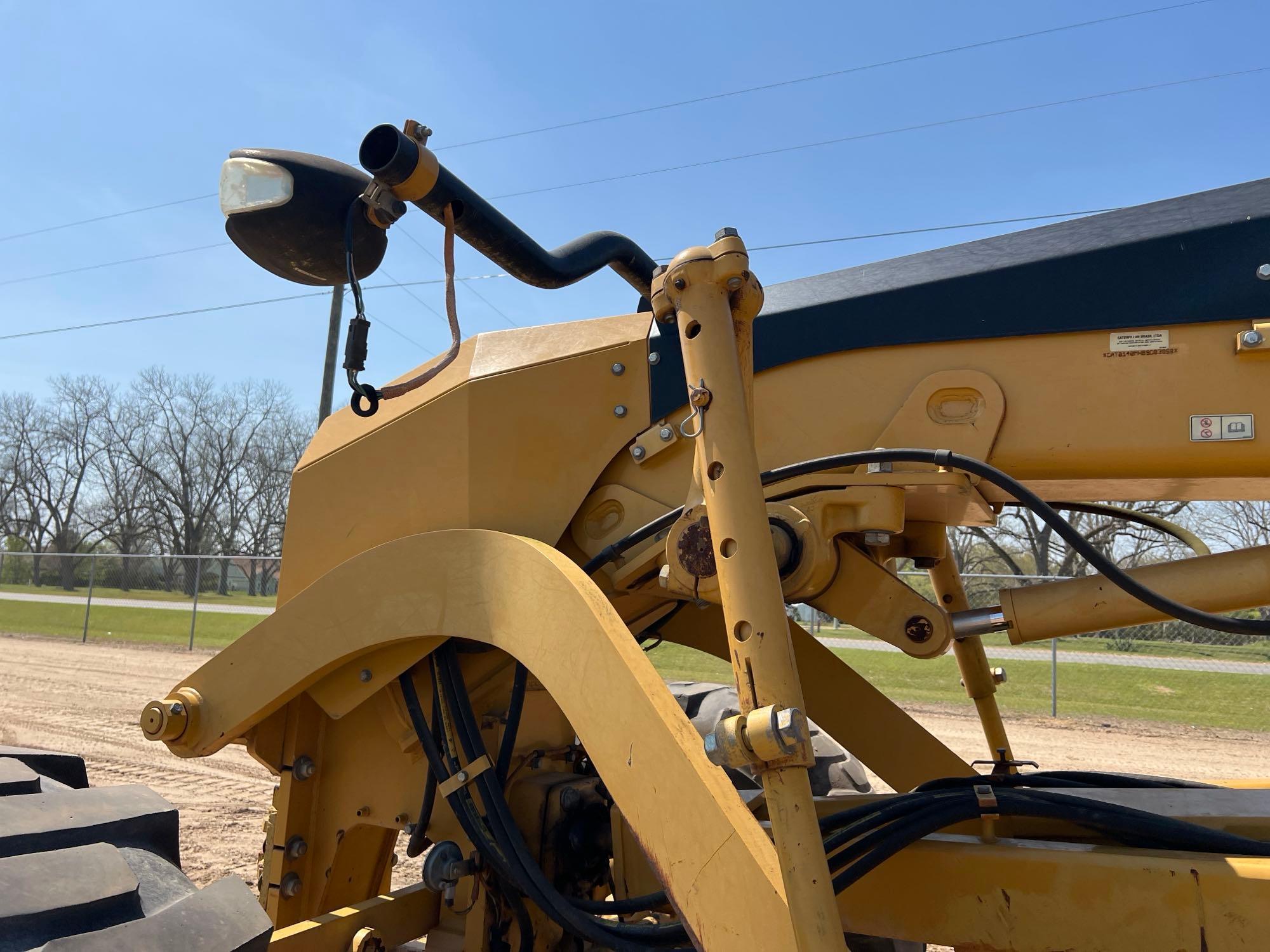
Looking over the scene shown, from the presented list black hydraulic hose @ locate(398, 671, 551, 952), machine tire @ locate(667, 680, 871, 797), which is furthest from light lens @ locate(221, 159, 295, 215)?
machine tire @ locate(667, 680, 871, 797)

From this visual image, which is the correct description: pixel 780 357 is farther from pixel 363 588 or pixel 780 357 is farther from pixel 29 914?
Answer: pixel 29 914

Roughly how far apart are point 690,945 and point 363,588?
1.07 metres

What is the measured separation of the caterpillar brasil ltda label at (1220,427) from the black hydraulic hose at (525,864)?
4.30 feet

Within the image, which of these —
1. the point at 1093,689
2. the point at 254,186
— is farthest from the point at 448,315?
the point at 1093,689

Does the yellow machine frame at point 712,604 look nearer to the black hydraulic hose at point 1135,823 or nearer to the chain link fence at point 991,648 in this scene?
the black hydraulic hose at point 1135,823

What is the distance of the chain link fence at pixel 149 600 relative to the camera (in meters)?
17.8

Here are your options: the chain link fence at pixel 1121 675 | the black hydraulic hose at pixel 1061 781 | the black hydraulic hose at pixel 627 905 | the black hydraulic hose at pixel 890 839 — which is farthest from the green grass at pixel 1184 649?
the black hydraulic hose at pixel 890 839

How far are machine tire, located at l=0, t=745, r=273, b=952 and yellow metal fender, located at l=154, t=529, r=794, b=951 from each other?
0.41 meters

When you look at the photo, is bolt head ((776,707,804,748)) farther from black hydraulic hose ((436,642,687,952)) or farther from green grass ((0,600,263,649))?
green grass ((0,600,263,649))

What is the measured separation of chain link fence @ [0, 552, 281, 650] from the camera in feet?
58.5

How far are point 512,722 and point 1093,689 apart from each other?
38.1 feet

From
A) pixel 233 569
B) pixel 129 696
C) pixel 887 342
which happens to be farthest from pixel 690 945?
pixel 233 569

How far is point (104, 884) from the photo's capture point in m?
1.69

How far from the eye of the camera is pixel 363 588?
Result: 229 cm
